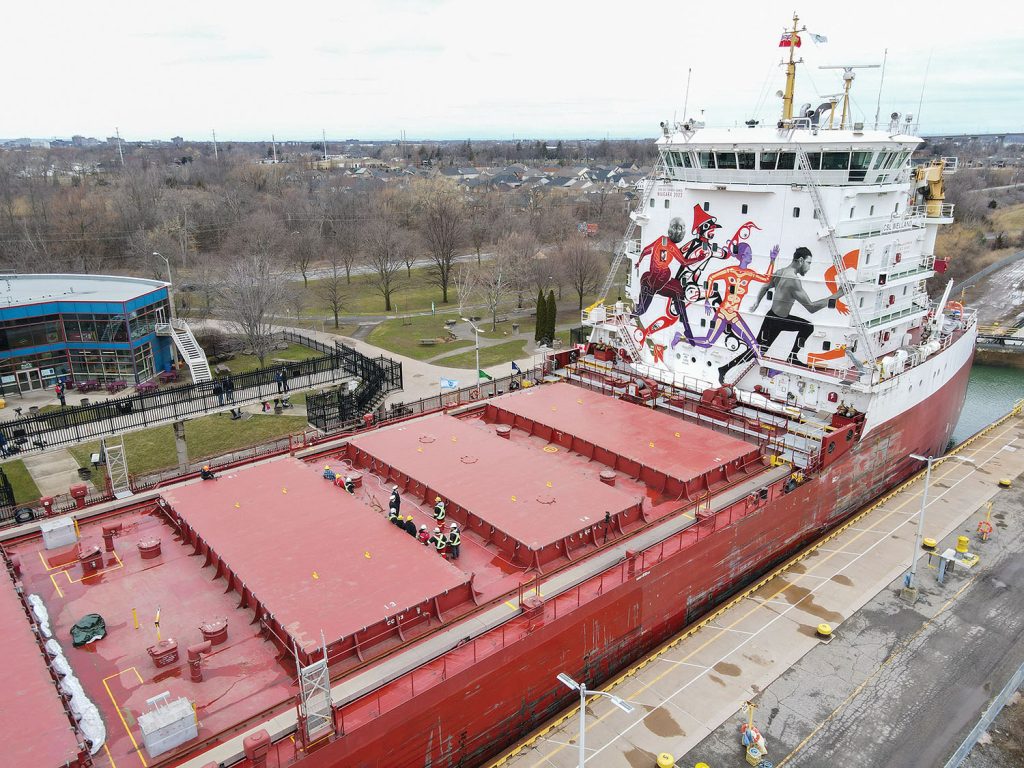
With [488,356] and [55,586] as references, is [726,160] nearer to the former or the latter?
[55,586]

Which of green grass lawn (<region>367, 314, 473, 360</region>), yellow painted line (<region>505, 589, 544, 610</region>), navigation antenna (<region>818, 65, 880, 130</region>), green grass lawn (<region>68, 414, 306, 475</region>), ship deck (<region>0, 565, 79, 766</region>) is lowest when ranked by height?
green grass lawn (<region>367, 314, 473, 360</region>)

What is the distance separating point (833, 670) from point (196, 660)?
15.4 meters

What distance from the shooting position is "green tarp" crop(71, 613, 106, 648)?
526 inches

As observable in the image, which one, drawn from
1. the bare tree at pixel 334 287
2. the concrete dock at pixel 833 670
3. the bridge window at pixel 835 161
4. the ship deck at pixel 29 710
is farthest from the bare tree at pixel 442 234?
the ship deck at pixel 29 710

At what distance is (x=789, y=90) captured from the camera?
25.0 metres

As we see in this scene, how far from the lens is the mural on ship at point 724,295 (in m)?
23.9

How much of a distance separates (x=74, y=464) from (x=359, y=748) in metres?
27.3

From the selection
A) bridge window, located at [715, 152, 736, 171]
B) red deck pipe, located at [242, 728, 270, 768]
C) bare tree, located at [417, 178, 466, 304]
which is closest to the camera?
red deck pipe, located at [242, 728, 270, 768]

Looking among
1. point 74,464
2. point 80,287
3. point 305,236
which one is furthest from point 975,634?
point 305,236

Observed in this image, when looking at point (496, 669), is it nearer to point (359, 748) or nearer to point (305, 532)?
point (359, 748)

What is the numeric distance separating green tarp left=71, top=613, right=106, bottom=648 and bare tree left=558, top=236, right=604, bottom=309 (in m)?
53.0

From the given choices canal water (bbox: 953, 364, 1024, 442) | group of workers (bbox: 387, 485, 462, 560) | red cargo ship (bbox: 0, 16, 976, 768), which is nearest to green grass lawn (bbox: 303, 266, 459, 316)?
red cargo ship (bbox: 0, 16, 976, 768)

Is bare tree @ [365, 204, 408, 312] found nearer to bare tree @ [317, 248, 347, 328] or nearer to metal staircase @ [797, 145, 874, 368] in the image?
bare tree @ [317, 248, 347, 328]

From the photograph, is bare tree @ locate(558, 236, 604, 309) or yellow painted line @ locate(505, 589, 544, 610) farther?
bare tree @ locate(558, 236, 604, 309)
